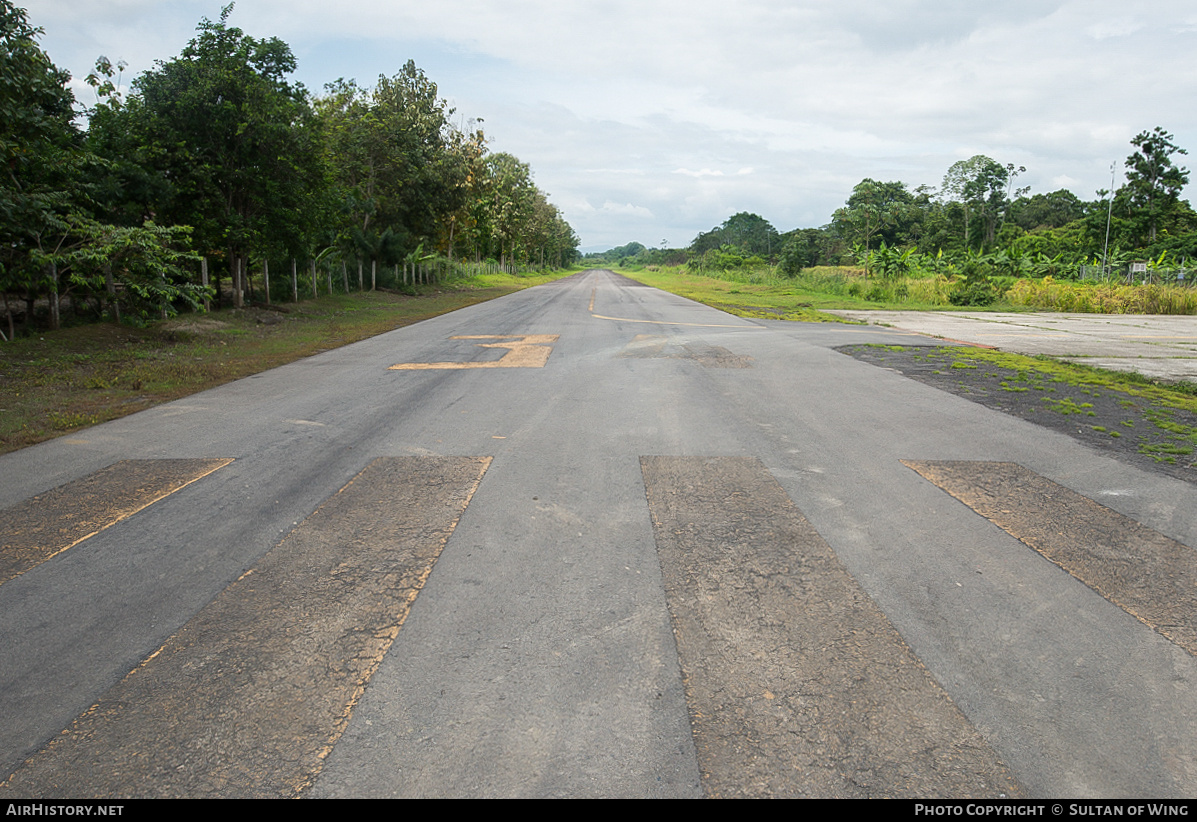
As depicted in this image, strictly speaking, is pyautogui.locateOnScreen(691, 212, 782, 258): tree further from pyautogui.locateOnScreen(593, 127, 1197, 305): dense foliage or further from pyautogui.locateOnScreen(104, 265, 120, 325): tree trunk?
pyautogui.locateOnScreen(104, 265, 120, 325): tree trunk

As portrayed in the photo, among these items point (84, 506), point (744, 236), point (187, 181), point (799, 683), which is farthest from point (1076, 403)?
point (744, 236)

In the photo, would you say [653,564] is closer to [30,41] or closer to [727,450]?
[727,450]

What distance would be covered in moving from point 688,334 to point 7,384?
11734 mm

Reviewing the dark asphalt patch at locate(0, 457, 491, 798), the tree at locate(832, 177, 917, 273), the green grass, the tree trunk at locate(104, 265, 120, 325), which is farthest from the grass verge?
the tree at locate(832, 177, 917, 273)

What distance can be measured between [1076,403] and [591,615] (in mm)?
7681

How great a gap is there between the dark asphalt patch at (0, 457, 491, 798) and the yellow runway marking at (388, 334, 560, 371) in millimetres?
6393

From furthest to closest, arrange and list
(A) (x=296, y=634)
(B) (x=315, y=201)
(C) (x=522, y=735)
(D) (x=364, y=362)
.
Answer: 1. (B) (x=315, y=201)
2. (D) (x=364, y=362)
3. (A) (x=296, y=634)
4. (C) (x=522, y=735)

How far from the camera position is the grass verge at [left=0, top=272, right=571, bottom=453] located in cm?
750

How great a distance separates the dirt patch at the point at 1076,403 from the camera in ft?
20.4

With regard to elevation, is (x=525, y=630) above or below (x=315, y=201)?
below

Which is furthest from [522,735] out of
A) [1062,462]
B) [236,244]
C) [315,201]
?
[315,201]

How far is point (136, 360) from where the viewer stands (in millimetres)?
11078

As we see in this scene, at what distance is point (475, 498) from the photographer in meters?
4.74

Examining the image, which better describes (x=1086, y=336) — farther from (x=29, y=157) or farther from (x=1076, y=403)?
(x=29, y=157)
